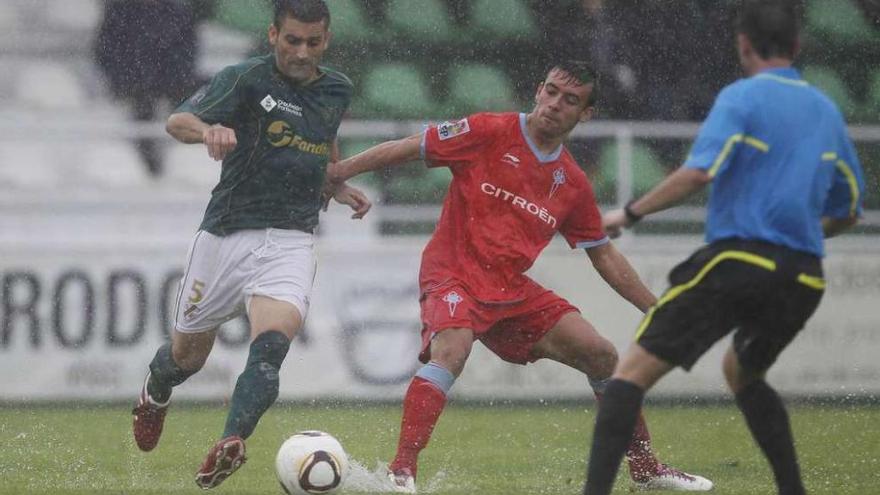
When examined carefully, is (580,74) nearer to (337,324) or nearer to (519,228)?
(519,228)

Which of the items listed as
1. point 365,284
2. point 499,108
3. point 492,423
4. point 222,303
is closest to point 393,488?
point 222,303

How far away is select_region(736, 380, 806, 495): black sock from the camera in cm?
551

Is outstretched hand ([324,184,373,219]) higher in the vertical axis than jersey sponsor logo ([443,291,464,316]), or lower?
higher

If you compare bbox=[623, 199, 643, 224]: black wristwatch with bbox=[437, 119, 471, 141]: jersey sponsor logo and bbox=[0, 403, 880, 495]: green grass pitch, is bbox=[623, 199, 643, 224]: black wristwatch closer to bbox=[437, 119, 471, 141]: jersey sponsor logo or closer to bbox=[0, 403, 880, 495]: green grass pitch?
bbox=[0, 403, 880, 495]: green grass pitch

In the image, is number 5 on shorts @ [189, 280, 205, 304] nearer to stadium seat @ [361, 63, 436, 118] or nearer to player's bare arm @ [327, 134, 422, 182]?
player's bare arm @ [327, 134, 422, 182]

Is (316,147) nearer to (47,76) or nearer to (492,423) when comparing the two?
(492,423)

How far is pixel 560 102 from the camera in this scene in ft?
22.9

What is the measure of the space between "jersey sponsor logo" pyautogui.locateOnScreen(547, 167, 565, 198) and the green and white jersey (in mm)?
957

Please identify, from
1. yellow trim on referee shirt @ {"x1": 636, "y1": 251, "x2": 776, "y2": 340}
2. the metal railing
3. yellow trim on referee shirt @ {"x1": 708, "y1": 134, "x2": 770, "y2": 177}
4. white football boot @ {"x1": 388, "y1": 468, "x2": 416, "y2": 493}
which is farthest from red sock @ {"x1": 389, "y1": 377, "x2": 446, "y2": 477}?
the metal railing

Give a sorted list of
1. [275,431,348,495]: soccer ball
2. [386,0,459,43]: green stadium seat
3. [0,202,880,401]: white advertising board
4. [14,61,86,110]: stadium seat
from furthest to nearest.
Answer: [386,0,459,43]: green stadium seat < [14,61,86,110]: stadium seat < [0,202,880,401]: white advertising board < [275,431,348,495]: soccer ball

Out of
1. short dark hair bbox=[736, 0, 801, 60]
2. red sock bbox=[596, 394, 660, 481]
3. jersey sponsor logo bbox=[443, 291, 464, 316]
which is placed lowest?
red sock bbox=[596, 394, 660, 481]

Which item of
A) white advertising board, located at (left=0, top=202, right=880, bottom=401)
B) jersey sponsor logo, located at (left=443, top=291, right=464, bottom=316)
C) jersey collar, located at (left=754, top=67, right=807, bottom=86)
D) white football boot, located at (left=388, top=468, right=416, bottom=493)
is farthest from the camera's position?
white advertising board, located at (left=0, top=202, right=880, bottom=401)

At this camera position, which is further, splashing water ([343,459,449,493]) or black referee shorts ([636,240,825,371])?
splashing water ([343,459,449,493])

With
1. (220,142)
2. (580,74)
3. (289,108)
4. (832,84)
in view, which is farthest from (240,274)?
(832,84)
